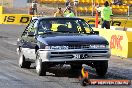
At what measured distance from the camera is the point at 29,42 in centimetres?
1334

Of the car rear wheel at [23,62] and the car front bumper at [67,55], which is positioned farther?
the car rear wheel at [23,62]

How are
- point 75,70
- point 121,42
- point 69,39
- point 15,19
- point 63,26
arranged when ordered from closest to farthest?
point 69,39 → point 63,26 → point 75,70 → point 121,42 → point 15,19

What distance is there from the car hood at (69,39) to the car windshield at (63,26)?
0.59 m

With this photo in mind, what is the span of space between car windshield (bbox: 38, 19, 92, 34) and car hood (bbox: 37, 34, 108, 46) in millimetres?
592

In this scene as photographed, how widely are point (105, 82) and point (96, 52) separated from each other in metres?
1.38

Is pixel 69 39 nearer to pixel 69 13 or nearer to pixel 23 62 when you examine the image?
pixel 23 62

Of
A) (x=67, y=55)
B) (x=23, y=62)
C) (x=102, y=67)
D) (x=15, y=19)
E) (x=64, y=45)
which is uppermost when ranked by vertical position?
(x=64, y=45)

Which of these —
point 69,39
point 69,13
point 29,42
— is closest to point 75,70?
point 29,42

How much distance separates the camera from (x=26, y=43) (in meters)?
13.7

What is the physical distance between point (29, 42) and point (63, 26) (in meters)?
1.00

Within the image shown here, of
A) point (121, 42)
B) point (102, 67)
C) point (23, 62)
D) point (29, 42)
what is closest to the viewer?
point (102, 67)

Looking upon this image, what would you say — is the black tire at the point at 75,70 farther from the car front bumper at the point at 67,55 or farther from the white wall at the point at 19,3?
the white wall at the point at 19,3

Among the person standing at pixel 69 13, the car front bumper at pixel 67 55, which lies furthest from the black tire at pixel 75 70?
the person standing at pixel 69 13

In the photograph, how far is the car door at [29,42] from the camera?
42.8 ft
